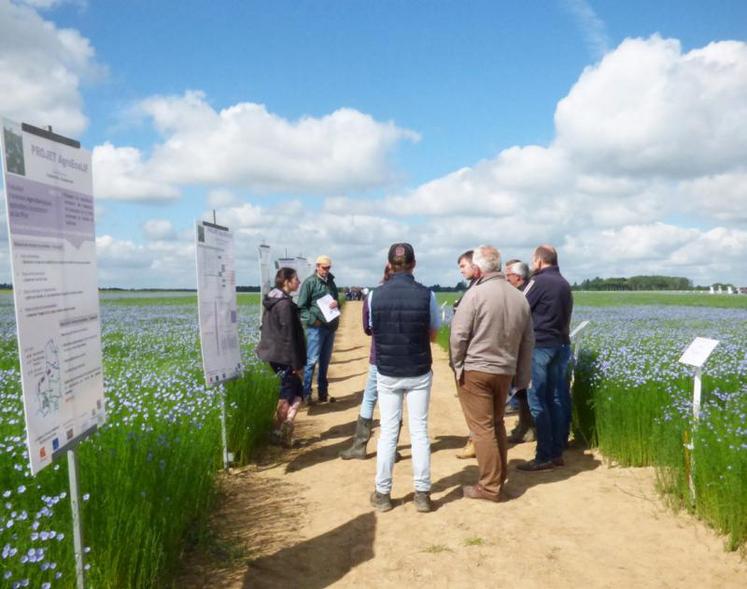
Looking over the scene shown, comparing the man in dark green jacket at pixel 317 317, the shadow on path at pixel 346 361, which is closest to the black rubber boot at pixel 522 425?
the man in dark green jacket at pixel 317 317

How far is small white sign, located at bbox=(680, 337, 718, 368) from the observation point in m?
5.09

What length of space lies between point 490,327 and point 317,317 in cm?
470

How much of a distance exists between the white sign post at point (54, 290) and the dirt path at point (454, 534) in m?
1.63

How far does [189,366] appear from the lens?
927 cm

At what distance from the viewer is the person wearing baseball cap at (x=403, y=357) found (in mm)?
5234

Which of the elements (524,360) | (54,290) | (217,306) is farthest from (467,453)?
(54,290)

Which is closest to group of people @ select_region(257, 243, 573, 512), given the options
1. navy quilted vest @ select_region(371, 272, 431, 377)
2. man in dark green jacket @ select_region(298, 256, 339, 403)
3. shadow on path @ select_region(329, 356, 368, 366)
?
navy quilted vest @ select_region(371, 272, 431, 377)

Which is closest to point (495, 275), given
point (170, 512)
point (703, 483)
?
point (703, 483)

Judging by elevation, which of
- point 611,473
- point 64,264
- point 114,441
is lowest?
point 611,473

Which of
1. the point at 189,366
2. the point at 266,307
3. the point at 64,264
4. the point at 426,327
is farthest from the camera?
the point at 189,366

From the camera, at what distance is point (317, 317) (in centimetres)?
959

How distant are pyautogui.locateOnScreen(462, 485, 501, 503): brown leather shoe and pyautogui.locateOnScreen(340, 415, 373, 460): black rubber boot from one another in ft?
5.22

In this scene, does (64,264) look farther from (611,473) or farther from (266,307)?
(611,473)

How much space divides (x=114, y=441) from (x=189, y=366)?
4.73 meters
